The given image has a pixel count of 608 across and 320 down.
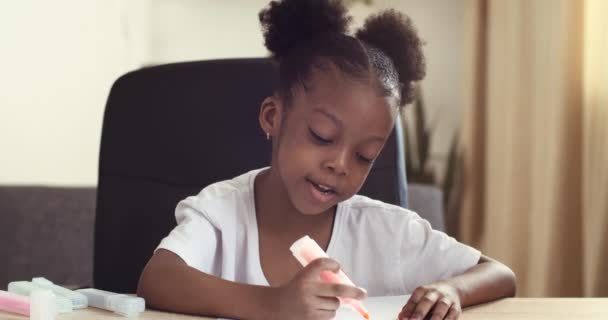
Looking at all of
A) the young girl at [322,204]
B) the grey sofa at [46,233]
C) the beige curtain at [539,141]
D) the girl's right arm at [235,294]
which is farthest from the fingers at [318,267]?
the beige curtain at [539,141]

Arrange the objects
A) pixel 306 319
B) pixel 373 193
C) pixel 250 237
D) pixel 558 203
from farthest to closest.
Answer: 1. pixel 558 203
2. pixel 373 193
3. pixel 250 237
4. pixel 306 319

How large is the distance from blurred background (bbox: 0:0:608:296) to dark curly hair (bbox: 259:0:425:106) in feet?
3.10

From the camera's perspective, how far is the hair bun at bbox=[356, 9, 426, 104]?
1.01m

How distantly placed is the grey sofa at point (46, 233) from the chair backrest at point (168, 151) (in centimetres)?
57

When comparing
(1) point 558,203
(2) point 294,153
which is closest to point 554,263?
(1) point 558,203

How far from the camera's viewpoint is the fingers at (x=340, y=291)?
67 centimetres

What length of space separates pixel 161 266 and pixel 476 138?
1873 mm

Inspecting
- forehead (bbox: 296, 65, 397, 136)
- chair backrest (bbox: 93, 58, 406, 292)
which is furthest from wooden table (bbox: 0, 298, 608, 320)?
chair backrest (bbox: 93, 58, 406, 292)

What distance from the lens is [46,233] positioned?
1.79 m

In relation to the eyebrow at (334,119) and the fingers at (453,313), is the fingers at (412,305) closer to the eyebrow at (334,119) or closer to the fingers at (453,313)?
Answer: the fingers at (453,313)

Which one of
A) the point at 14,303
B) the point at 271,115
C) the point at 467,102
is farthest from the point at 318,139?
the point at 467,102

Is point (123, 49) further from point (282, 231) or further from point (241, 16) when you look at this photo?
point (282, 231)

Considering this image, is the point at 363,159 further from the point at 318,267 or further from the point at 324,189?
the point at 318,267

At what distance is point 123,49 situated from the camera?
2406 millimetres
